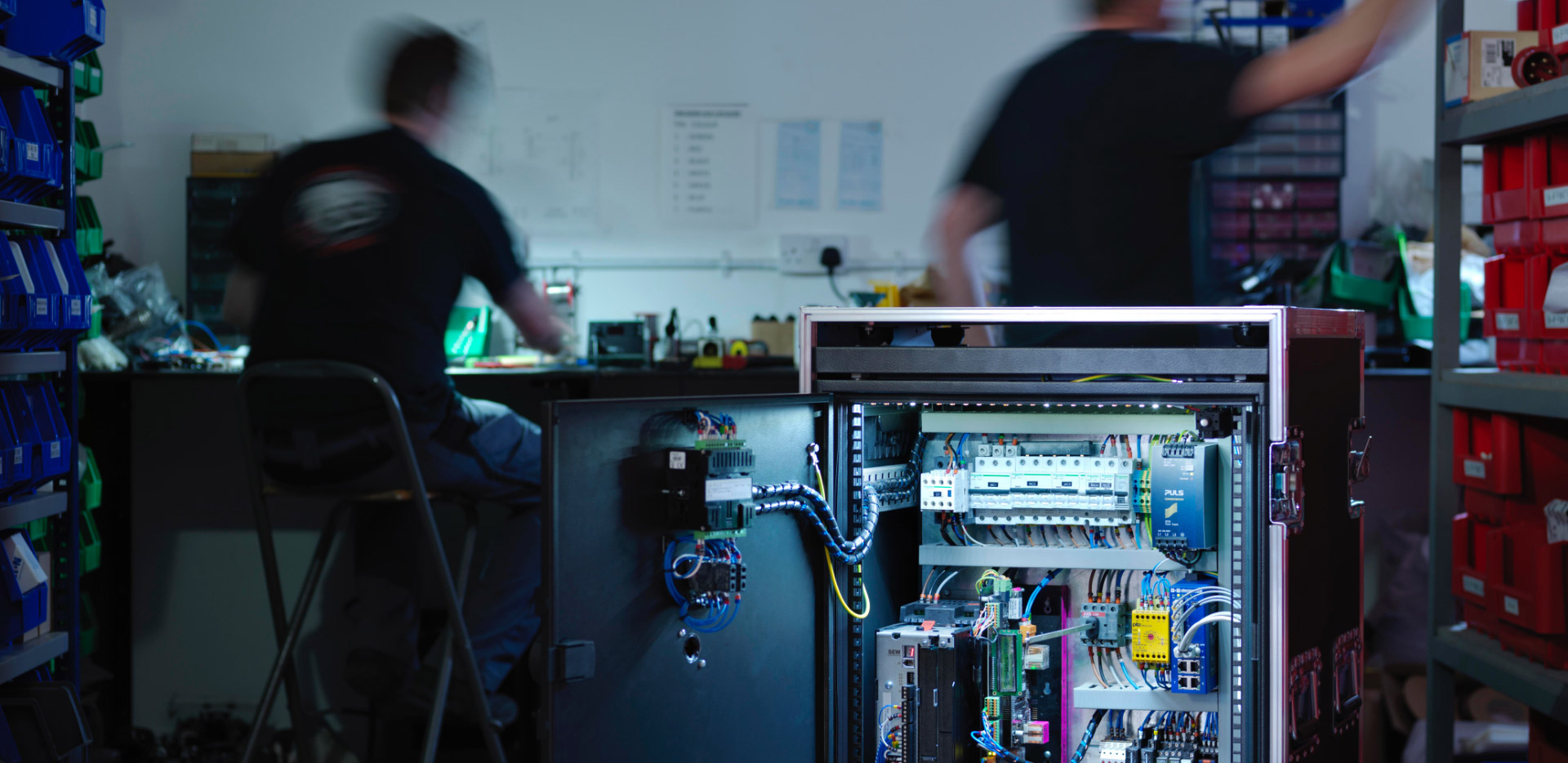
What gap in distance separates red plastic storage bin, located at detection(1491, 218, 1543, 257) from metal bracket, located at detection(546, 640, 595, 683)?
170 centimetres

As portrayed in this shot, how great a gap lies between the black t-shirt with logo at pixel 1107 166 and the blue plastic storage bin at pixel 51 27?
1.68 metres

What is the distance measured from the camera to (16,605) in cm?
197

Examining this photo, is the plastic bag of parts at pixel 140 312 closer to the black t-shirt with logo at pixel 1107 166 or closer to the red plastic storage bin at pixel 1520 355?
the black t-shirt with logo at pixel 1107 166

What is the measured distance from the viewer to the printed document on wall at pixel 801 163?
3.66 meters

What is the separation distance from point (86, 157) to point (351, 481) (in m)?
0.98

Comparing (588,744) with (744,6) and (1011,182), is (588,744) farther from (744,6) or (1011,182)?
(744,6)

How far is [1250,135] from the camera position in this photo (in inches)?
138

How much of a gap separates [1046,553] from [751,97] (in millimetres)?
2226

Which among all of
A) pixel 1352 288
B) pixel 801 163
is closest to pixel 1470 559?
pixel 1352 288

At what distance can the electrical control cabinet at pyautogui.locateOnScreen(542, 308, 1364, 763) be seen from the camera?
138cm

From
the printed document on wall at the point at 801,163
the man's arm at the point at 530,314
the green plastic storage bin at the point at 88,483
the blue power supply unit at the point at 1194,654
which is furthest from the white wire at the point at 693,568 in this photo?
the printed document on wall at the point at 801,163

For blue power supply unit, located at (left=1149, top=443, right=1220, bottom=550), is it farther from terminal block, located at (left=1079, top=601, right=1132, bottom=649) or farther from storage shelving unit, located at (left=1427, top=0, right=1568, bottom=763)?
storage shelving unit, located at (left=1427, top=0, right=1568, bottom=763)

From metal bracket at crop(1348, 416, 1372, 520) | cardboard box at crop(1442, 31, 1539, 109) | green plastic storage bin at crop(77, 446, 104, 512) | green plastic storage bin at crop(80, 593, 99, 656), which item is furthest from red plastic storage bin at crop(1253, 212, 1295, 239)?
green plastic storage bin at crop(80, 593, 99, 656)

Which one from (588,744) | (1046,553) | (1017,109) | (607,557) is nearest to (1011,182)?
A: (1017,109)
